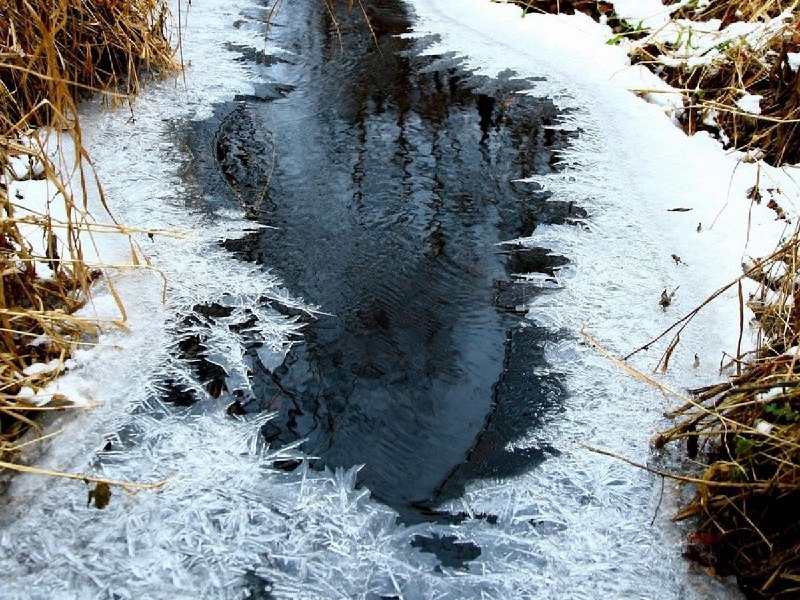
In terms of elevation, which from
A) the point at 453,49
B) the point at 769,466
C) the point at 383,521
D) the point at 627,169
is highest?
the point at 453,49

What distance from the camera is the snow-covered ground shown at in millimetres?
1643

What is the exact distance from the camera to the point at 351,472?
190cm

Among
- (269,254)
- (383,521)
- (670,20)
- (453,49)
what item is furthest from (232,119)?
(670,20)

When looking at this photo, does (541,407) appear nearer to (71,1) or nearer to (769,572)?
(769,572)

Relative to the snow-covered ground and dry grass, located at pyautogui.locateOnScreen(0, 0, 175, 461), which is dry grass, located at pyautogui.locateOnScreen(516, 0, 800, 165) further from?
dry grass, located at pyautogui.locateOnScreen(0, 0, 175, 461)

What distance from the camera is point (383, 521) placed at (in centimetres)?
178

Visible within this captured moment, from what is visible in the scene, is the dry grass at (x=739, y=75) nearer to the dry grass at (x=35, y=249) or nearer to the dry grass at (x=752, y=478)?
the dry grass at (x=752, y=478)

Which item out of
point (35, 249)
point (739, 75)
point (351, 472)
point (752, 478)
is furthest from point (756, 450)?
point (739, 75)

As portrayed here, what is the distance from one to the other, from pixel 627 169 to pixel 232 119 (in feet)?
6.52

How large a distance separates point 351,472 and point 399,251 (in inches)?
41.9

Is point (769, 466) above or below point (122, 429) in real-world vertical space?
above

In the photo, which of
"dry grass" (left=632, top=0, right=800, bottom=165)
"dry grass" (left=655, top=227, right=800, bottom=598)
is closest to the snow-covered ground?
"dry grass" (left=655, top=227, right=800, bottom=598)

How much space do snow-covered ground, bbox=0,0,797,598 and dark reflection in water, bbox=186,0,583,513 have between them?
0.33 feet

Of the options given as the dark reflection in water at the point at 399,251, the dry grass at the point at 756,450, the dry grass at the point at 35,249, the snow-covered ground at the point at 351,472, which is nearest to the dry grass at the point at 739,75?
the snow-covered ground at the point at 351,472
